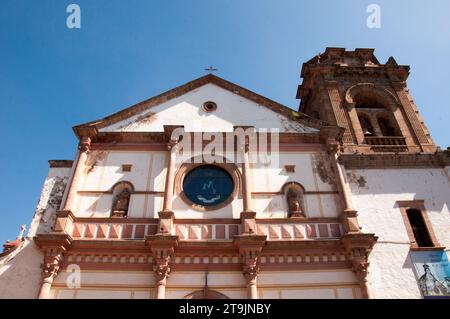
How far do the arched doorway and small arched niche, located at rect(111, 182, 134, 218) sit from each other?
3933mm

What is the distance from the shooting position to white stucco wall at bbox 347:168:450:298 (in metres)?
13.0

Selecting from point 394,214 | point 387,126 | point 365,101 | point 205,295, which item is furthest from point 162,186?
point 365,101

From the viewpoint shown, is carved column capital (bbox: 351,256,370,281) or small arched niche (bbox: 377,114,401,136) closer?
carved column capital (bbox: 351,256,370,281)

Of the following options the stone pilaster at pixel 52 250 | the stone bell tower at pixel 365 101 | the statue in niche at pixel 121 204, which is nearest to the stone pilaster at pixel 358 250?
the stone bell tower at pixel 365 101

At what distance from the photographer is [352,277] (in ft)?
41.5

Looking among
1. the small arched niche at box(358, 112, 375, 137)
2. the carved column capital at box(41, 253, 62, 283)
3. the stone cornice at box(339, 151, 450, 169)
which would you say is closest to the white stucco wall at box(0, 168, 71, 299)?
the carved column capital at box(41, 253, 62, 283)

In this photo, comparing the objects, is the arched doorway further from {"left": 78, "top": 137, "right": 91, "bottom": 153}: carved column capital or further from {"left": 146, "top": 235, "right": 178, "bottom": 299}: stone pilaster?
{"left": 78, "top": 137, "right": 91, "bottom": 153}: carved column capital

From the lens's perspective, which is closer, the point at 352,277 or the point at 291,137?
the point at 352,277

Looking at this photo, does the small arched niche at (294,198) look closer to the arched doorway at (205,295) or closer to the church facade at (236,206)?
the church facade at (236,206)

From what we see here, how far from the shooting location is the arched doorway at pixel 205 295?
1209cm
